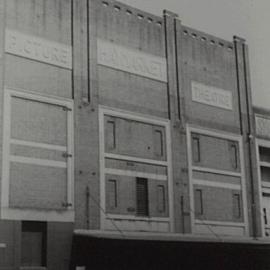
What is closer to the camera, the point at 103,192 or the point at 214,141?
the point at 103,192

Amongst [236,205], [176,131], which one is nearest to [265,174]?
[236,205]

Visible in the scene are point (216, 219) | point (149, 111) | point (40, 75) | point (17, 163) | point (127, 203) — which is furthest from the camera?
point (216, 219)

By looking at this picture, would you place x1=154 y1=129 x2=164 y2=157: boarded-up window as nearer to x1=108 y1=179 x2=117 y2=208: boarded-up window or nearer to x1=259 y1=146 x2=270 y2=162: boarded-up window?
x1=108 y1=179 x2=117 y2=208: boarded-up window

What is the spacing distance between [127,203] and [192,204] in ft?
13.5

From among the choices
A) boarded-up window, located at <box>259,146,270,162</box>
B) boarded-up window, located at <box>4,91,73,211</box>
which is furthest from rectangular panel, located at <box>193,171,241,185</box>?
boarded-up window, located at <box>4,91,73,211</box>

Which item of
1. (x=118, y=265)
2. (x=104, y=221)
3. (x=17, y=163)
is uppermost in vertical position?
(x=17, y=163)

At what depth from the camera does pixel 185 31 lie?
30.8 m

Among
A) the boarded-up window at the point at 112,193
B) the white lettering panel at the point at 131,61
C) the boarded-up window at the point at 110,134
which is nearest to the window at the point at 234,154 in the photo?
the white lettering panel at the point at 131,61

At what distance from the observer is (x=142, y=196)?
2689 cm

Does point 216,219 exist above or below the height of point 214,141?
below

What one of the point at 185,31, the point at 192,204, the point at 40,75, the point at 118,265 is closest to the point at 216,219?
the point at 192,204

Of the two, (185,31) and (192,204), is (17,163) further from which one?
(185,31)

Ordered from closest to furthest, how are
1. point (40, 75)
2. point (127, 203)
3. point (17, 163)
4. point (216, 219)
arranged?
point (17, 163), point (40, 75), point (127, 203), point (216, 219)

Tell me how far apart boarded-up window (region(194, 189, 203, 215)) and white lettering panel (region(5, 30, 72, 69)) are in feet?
30.0
